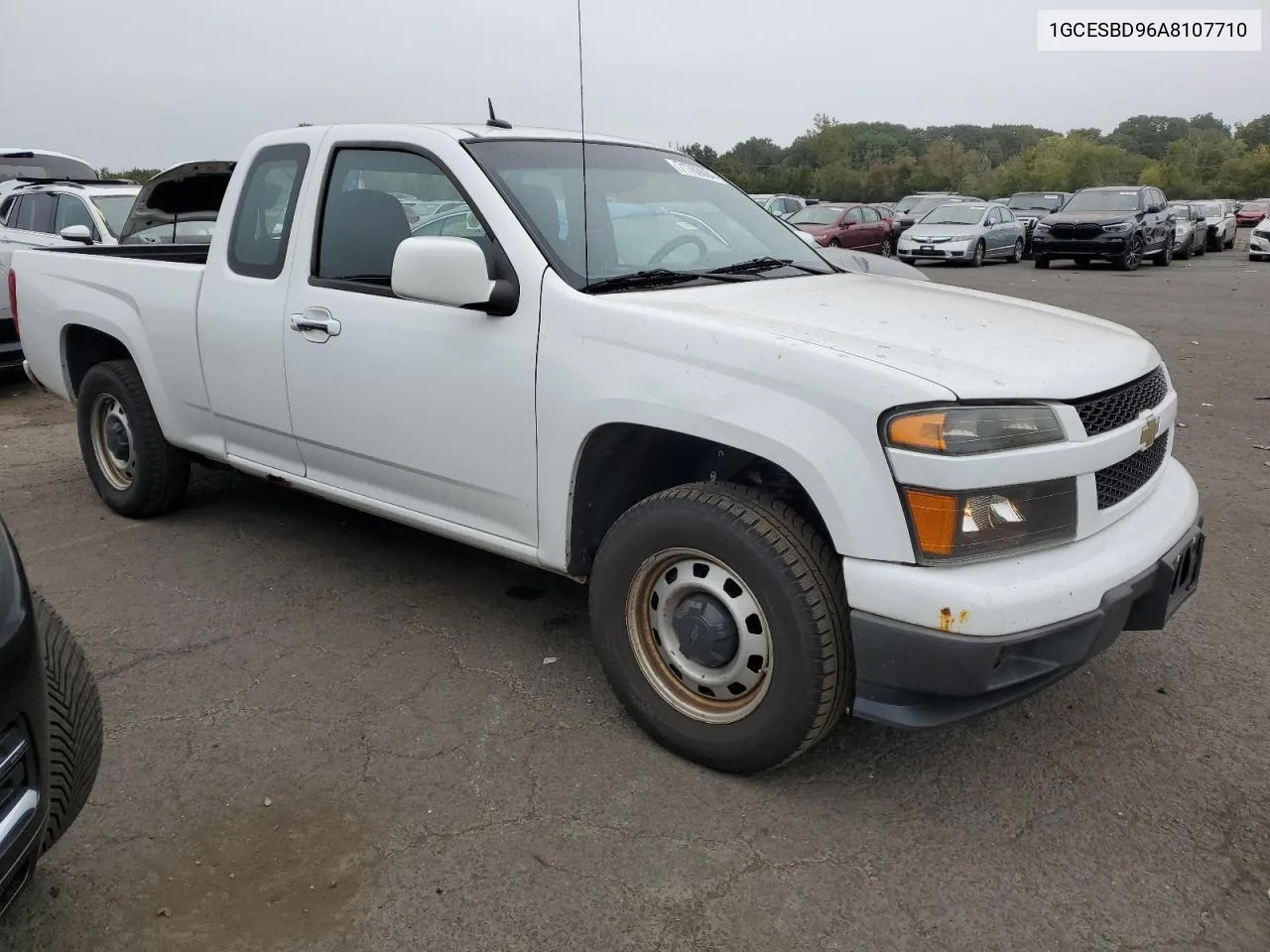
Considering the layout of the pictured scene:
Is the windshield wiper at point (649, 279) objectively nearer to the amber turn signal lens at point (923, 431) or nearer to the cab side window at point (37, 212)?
the amber turn signal lens at point (923, 431)

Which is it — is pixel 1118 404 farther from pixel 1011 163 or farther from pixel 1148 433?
pixel 1011 163

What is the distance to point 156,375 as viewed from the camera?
462 centimetres

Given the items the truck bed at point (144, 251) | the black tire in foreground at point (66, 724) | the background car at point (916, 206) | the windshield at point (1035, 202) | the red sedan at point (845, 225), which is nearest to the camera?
the black tire in foreground at point (66, 724)

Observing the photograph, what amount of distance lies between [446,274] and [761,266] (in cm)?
120

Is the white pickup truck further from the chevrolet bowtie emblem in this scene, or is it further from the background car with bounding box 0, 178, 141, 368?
the background car with bounding box 0, 178, 141, 368

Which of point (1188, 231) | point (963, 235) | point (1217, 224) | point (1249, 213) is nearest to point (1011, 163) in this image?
point (1249, 213)

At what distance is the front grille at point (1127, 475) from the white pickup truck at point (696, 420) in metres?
0.01

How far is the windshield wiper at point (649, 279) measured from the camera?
3158mm

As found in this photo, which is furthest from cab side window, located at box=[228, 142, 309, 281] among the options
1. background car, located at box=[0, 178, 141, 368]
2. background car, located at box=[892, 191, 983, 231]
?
background car, located at box=[892, 191, 983, 231]

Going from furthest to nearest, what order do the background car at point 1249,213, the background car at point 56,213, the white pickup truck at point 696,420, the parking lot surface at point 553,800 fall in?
1. the background car at point 1249,213
2. the background car at point 56,213
3. the white pickup truck at point 696,420
4. the parking lot surface at point 553,800

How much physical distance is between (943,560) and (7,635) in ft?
6.34

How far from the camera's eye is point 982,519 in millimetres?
2453

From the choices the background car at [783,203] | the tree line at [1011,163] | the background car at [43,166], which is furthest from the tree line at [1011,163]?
the background car at [43,166]

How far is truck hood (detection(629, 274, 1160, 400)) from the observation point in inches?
101
